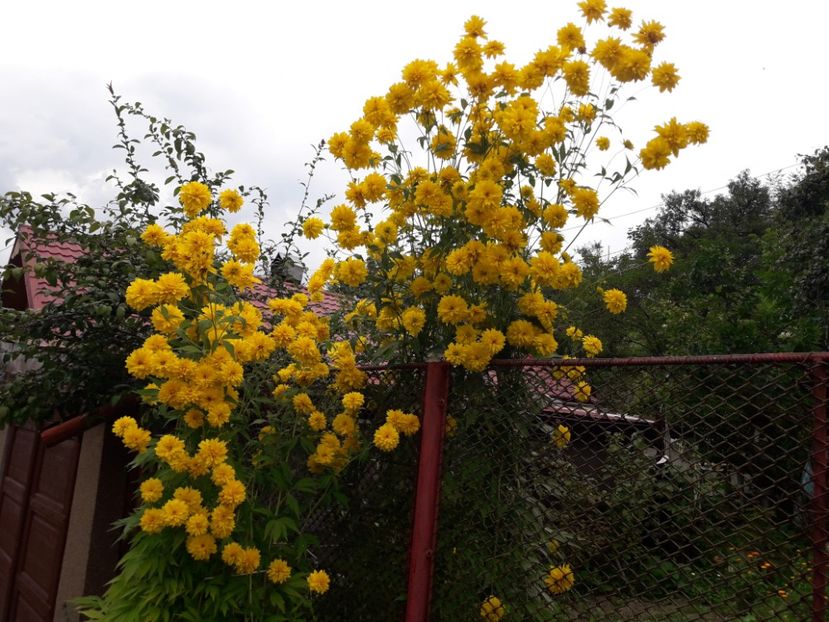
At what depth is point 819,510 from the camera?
53.2 inches

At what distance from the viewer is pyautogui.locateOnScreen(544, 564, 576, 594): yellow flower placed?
5.98 feet

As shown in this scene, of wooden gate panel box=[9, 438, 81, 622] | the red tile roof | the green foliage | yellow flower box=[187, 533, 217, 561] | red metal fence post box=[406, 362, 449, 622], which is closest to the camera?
red metal fence post box=[406, 362, 449, 622]

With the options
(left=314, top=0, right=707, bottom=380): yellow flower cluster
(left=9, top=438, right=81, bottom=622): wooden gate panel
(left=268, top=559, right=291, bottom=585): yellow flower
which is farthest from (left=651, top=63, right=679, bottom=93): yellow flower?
(left=9, top=438, right=81, bottom=622): wooden gate panel

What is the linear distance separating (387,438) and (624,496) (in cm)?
81

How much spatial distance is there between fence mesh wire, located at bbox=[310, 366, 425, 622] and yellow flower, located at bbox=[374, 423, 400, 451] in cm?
16

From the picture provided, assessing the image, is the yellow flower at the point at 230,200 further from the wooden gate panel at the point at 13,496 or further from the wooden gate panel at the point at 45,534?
the wooden gate panel at the point at 13,496

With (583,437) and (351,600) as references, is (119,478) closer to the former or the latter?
(351,600)

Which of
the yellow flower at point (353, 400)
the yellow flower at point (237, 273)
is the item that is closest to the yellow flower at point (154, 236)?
the yellow flower at point (237, 273)

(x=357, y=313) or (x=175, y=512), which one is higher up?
(x=357, y=313)

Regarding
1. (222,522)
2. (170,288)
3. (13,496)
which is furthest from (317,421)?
(13,496)

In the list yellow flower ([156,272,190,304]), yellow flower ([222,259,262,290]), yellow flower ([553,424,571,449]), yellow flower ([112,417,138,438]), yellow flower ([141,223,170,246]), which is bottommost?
yellow flower ([112,417,138,438])

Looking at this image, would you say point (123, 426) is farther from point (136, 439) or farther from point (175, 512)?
point (175, 512)

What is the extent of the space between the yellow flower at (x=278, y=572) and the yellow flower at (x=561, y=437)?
3.46 feet

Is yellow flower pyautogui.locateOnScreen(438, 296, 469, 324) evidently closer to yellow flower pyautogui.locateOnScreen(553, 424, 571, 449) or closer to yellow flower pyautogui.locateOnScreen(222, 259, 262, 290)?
yellow flower pyautogui.locateOnScreen(553, 424, 571, 449)
